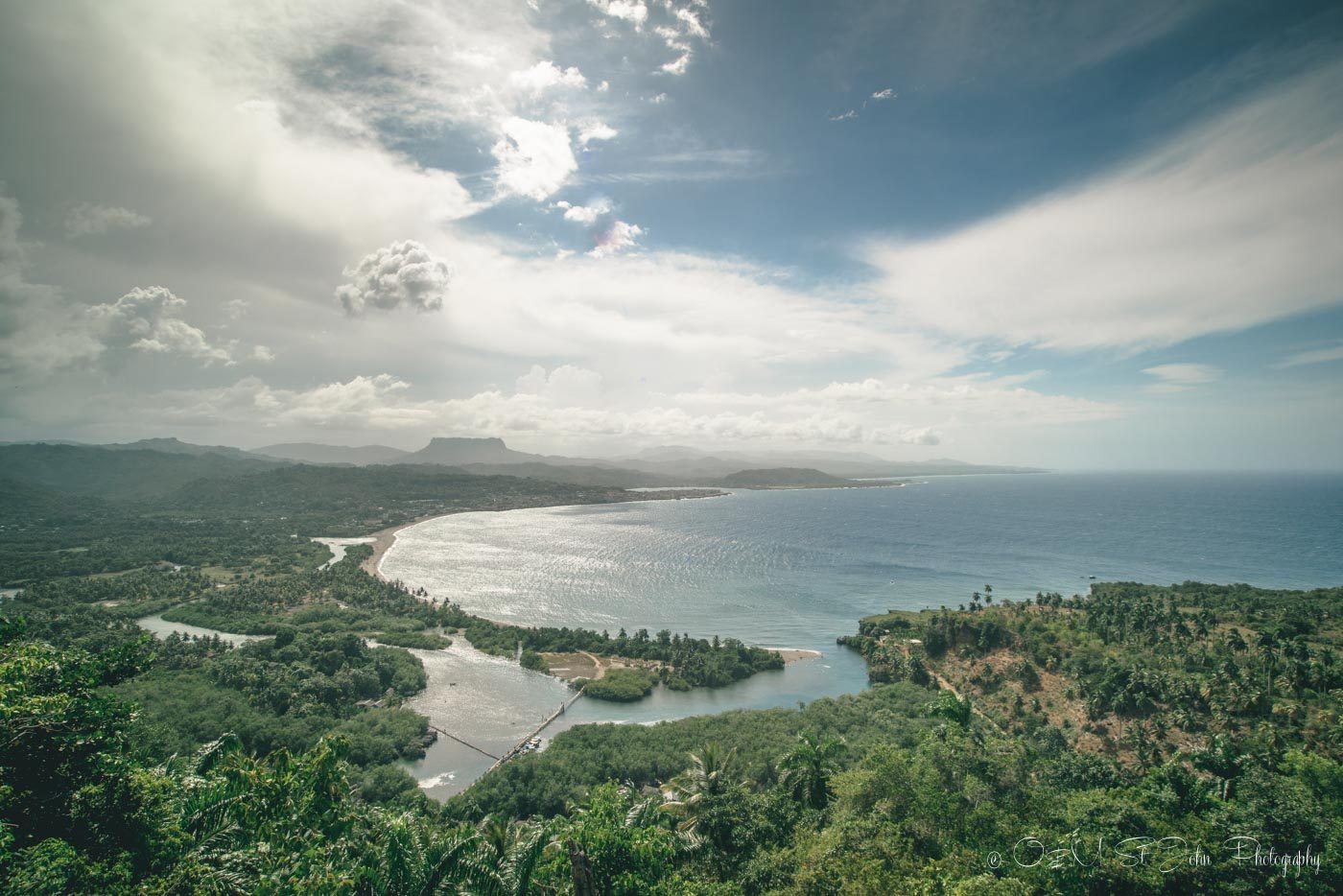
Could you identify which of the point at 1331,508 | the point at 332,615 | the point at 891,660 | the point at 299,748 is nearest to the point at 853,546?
the point at 891,660

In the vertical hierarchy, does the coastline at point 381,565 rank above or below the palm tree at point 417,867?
below

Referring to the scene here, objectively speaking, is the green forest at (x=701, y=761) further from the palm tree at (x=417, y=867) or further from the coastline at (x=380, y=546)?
the coastline at (x=380, y=546)

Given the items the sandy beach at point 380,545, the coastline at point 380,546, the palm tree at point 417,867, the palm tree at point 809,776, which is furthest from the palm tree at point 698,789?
the sandy beach at point 380,545

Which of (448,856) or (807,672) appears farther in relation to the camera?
(807,672)

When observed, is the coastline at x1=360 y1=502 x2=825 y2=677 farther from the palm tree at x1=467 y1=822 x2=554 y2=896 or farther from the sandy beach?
the palm tree at x1=467 y1=822 x2=554 y2=896

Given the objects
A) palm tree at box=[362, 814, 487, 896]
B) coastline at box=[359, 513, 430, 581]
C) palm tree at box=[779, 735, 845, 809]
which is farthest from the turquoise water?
palm tree at box=[362, 814, 487, 896]

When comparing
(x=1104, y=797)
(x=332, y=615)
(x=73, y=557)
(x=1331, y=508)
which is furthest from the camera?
(x=1331, y=508)

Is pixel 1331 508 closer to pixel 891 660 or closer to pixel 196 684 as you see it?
pixel 891 660
